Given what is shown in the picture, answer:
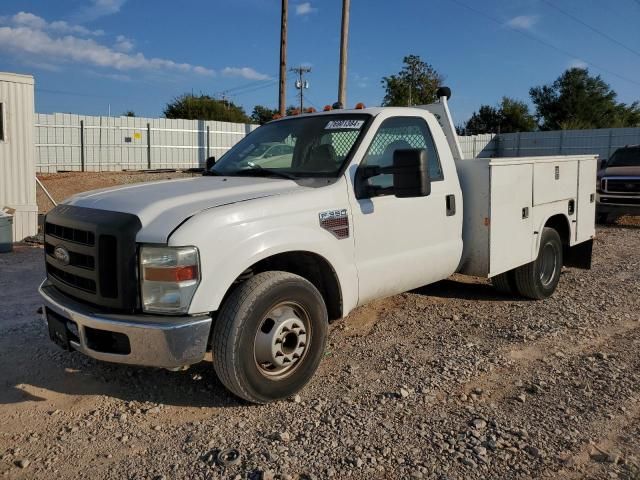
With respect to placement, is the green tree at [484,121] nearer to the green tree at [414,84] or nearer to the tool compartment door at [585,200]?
the green tree at [414,84]

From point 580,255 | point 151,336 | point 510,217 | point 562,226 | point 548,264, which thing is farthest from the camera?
point 580,255

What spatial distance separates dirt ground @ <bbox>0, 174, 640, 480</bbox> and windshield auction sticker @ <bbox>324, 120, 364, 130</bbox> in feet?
5.83

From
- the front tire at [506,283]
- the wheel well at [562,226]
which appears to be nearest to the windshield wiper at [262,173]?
the front tire at [506,283]

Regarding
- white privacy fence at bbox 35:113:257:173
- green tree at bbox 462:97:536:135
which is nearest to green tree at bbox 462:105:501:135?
green tree at bbox 462:97:536:135

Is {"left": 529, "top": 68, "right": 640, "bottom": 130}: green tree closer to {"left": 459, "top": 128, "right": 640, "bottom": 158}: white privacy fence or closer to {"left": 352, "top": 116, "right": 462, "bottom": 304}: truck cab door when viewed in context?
{"left": 459, "top": 128, "right": 640, "bottom": 158}: white privacy fence

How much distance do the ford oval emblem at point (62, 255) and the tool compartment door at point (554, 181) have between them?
169 inches

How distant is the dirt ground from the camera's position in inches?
116

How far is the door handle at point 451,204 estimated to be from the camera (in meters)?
4.80

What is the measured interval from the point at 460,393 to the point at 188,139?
2666cm

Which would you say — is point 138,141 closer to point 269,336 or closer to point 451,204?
point 451,204

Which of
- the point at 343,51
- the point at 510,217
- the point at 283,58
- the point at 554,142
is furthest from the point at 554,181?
the point at 554,142

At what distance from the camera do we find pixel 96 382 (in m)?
3.99

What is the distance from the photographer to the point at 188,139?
93.9 feet

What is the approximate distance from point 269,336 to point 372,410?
0.79m
